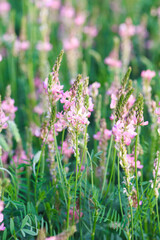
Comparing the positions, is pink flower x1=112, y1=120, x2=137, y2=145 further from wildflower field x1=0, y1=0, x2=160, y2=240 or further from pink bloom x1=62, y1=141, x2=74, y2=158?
pink bloom x1=62, y1=141, x2=74, y2=158

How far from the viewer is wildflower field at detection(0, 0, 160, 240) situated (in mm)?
1347

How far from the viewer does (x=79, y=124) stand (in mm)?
1290

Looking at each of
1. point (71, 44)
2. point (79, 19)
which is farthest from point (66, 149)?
point (79, 19)

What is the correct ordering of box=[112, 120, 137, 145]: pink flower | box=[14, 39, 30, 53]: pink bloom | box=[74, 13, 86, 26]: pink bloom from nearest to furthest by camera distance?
box=[112, 120, 137, 145]: pink flower < box=[14, 39, 30, 53]: pink bloom < box=[74, 13, 86, 26]: pink bloom

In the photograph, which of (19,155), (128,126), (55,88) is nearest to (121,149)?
(128,126)

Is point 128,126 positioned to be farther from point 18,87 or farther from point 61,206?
point 18,87

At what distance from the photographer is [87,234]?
5.22 feet

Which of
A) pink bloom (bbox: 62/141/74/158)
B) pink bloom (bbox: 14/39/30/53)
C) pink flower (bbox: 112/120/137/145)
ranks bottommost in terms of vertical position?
pink flower (bbox: 112/120/137/145)

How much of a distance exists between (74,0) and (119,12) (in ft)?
2.39

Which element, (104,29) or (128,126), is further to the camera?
(104,29)

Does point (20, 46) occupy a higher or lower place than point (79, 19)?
lower

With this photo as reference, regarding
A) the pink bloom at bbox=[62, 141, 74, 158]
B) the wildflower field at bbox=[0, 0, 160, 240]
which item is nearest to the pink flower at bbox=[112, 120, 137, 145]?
the wildflower field at bbox=[0, 0, 160, 240]

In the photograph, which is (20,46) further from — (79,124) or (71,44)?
(79,124)

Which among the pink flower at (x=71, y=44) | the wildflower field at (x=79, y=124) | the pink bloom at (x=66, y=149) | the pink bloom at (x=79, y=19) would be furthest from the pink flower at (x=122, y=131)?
the pink bloom at (x=79, y=19)
